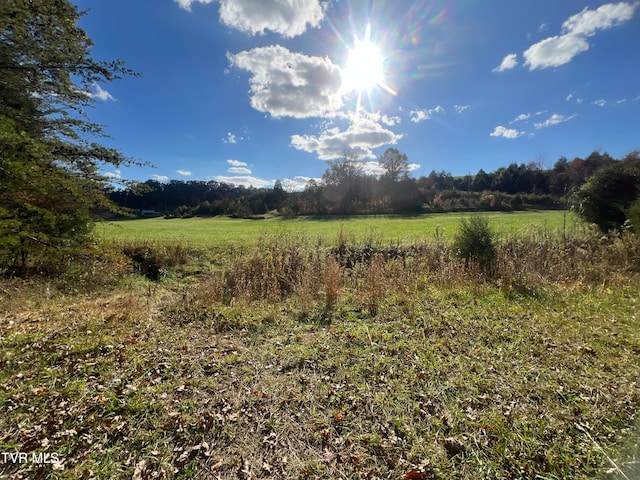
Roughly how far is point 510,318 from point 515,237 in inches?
274

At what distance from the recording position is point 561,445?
2365mm

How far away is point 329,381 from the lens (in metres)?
3.38

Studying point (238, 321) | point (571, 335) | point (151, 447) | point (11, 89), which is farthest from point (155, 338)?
point (11, 89)

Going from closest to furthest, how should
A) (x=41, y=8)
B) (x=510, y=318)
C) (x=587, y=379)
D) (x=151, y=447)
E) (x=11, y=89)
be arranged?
(x=151, y=447) → (x=587, y=379) → (x=510, y=318) → (x=41, y=8) → (x=11, y=89)

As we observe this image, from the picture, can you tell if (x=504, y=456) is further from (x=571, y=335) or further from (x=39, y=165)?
(x=39, y=165)

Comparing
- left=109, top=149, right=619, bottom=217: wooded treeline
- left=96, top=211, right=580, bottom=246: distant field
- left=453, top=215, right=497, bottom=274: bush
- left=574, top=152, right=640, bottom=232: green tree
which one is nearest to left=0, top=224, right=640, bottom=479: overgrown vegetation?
left=453, top=215, right=497, bottom=274: bush

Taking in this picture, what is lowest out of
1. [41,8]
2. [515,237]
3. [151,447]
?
[151,447]

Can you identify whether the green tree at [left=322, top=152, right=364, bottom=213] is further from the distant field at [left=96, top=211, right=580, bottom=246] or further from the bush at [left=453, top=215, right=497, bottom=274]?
the bush at [left=453, top=215, right=497, bottom=274]

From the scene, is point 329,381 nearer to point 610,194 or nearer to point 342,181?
point 610,194

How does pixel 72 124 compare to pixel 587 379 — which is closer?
pixel 587 379

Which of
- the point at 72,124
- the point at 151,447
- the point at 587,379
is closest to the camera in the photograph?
the point at 151,447

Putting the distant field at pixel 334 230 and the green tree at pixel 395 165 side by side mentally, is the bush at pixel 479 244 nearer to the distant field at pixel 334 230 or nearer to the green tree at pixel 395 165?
the distant field at pixel 334 230

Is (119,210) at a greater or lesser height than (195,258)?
greater

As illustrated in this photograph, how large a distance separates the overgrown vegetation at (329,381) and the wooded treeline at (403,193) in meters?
38.9
